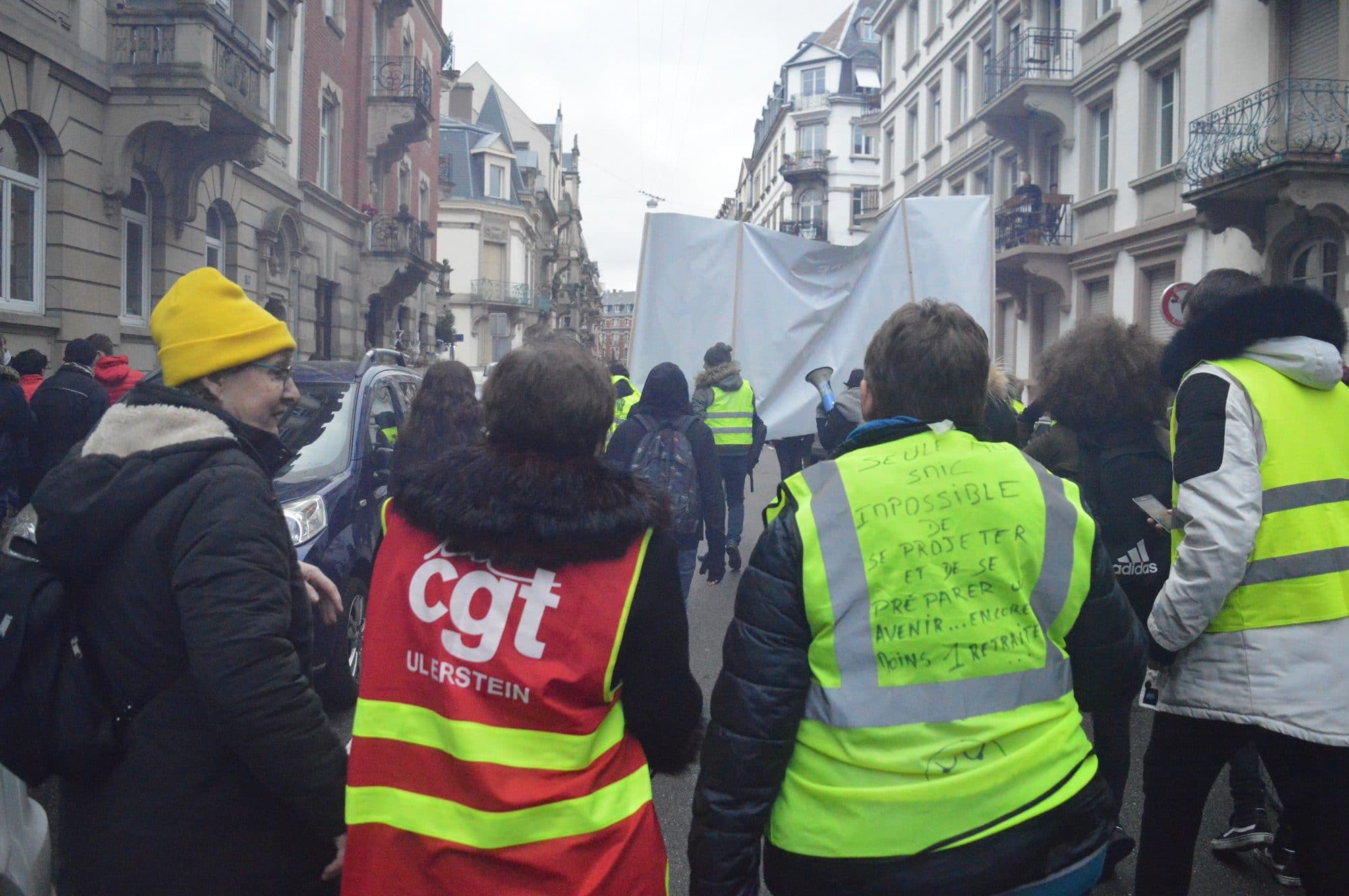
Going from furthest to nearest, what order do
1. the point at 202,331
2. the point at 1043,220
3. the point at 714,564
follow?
the point at 1043,220
the point at 714,564
the point at 202,331

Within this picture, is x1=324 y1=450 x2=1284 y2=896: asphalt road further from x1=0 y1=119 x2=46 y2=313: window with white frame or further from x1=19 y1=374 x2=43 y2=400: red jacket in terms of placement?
x1=0 y1=119 x2=46 y2=313: window with white frame

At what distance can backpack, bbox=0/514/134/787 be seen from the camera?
184cm

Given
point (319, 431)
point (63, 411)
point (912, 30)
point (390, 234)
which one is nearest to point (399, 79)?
point (390, 234)

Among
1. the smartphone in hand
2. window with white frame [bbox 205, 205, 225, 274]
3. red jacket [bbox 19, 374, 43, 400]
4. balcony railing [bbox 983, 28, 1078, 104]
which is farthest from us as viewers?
balcony railing [bbox 983, 28, 1078, 104]

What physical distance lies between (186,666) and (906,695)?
4.33ft

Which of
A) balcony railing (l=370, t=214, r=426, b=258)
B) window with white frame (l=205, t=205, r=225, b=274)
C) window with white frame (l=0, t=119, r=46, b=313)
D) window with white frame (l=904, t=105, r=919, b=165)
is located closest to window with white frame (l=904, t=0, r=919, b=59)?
window with white frame (l=904, t=105, r=919, b=165)

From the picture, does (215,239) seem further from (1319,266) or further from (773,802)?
(773,802)

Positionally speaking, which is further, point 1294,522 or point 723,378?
point 723,378

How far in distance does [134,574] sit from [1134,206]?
19561 mm

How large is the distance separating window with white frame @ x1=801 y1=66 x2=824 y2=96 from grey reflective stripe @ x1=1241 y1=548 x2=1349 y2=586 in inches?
2287

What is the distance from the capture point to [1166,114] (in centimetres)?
1789

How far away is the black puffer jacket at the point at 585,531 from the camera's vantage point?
6.36ft

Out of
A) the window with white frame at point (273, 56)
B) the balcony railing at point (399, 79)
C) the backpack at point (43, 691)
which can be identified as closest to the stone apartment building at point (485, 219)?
the balcony railing at point (399, 79)

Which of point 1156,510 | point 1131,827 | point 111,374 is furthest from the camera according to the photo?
point 111,374
